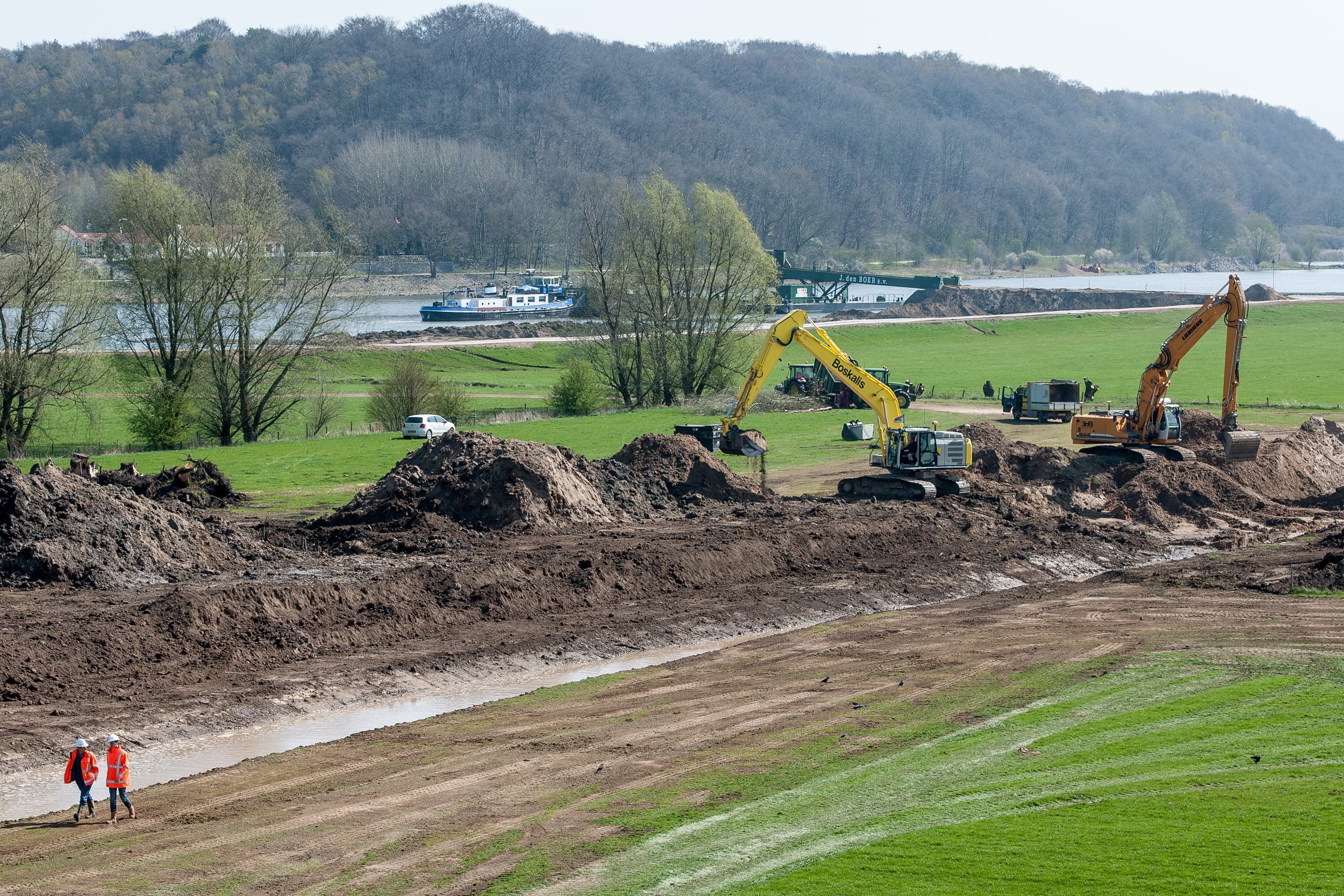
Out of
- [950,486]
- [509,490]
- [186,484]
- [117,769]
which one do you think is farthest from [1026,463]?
[117,769]

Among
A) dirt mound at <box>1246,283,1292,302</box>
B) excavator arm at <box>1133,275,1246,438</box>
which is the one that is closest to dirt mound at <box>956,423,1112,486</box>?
excavator arm at <box>1133,275,1246,438</box>

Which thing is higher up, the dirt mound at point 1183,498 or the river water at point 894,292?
the river water at point 894,292

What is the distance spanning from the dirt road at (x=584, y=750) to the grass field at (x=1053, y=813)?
2.77 feet

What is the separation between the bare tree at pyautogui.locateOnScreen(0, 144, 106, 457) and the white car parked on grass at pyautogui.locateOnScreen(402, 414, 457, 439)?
13.5 metres

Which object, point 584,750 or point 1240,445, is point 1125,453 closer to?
point 1240,445

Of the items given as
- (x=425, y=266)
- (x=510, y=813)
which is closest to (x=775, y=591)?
(x=510, y=813)

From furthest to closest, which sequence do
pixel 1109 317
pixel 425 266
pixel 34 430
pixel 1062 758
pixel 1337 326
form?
pixel 425 266, pixel 1109 317, pixel 1337 326, pixel 34 430, pixel 1062 758

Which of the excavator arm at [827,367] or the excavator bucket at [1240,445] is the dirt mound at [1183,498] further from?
the excavator arm at [827,367]

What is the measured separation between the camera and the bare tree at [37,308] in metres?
52.5

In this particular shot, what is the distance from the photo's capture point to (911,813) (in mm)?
15539

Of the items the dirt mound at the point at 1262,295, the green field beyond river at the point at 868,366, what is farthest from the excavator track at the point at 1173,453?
the dirt mound at the point at 1262,295

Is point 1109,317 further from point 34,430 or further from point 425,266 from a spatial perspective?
point 34,430

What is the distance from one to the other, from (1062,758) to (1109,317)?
12336cm

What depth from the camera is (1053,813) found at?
15367 millimetres
